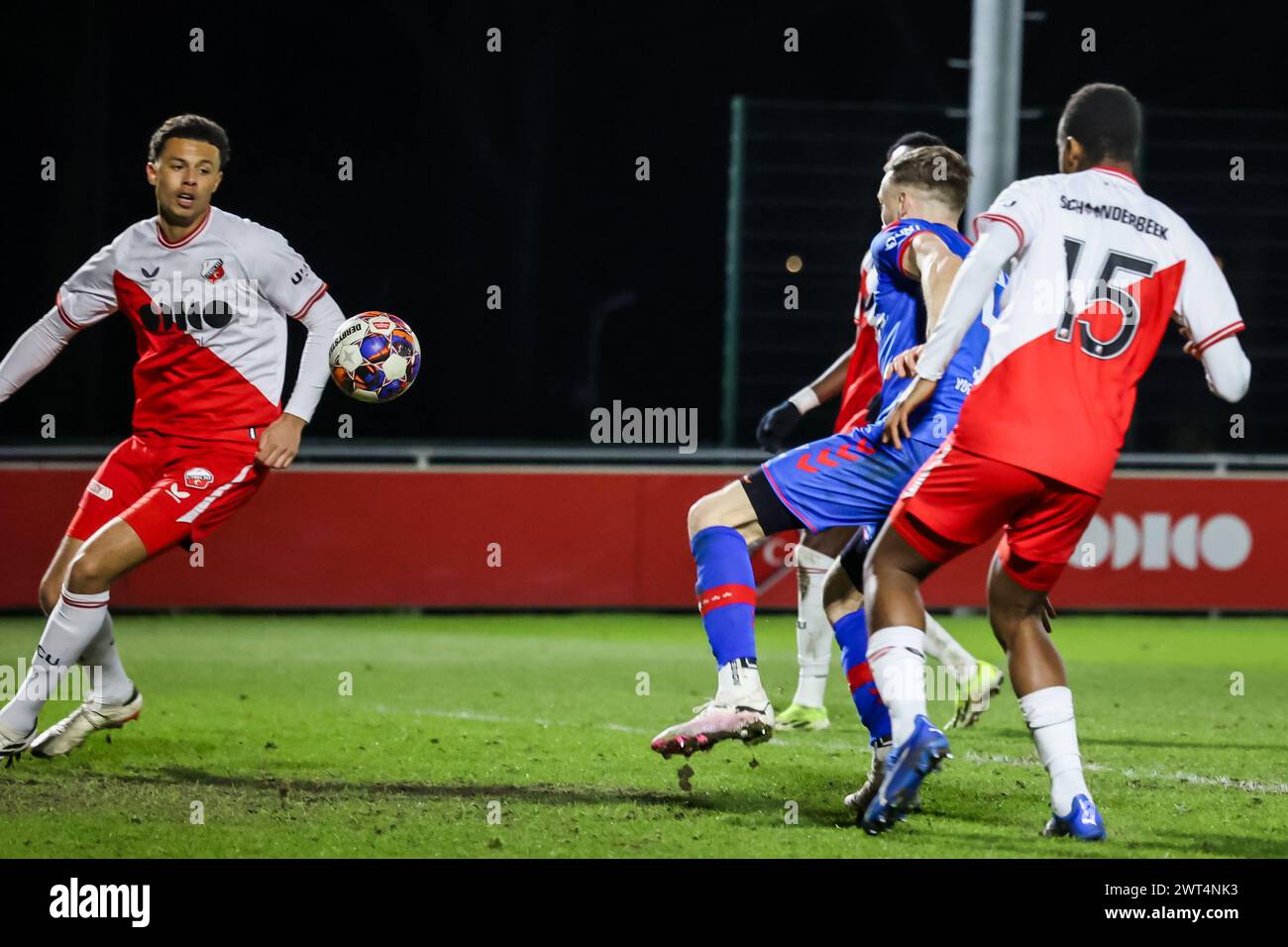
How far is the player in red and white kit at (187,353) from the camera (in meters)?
6.30

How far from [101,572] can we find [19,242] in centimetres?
1815

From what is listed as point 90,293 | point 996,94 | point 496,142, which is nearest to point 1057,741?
point 90,293

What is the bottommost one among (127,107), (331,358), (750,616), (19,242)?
(750,616)

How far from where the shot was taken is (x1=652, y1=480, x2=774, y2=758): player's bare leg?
519cm

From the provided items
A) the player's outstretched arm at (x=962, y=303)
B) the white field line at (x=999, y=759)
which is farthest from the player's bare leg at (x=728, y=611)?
the white field line at (x=999, y=759)

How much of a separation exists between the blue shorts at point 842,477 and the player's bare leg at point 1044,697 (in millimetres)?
410

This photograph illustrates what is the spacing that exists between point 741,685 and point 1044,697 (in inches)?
33.6

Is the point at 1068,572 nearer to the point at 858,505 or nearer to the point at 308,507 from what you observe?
the point at 308,507

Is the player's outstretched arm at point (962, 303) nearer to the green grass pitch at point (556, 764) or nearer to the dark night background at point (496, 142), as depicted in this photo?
the green grass pitch at point (556, 764)

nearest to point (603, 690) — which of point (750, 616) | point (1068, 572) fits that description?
point (750, 616)

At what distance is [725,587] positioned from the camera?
540 centimetres

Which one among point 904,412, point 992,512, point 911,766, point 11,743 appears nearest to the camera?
point 911,766

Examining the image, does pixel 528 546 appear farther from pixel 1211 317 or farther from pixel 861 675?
pixel 1211 317
